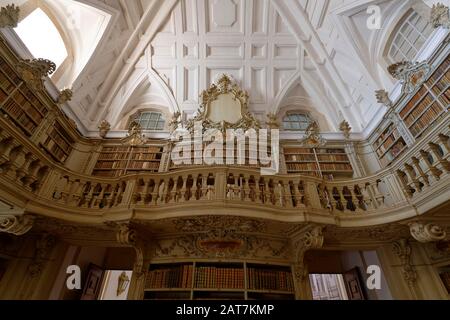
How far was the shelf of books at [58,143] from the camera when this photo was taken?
5.12 metres

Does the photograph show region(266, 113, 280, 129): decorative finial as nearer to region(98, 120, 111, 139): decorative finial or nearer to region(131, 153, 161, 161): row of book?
region(131, 153, 161, 161): row of book

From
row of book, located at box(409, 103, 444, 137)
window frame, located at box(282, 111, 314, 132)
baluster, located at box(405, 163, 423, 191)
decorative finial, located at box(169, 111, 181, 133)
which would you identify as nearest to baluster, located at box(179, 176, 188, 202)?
decorative finial, located at box(169, 111, 181, 133)

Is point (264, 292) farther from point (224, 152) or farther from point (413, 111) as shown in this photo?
point (413, 111)

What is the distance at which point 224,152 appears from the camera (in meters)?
5.65

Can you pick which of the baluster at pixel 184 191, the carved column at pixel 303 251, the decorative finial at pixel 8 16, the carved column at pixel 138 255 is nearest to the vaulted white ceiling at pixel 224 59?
the decorative finial at pixel 8 16

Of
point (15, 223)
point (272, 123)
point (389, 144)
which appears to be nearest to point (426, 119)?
point (389, 144)

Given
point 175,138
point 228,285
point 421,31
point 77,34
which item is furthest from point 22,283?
point 421,31

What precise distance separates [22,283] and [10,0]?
17.9ft

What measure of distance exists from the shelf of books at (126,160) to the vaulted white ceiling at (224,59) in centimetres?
111

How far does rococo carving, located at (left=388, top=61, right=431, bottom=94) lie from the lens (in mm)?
4582

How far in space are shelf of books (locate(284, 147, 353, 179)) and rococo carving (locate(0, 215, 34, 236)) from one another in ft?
17.1

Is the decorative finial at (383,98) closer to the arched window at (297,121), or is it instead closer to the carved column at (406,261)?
the arched window at (297,121)

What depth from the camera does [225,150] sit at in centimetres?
568

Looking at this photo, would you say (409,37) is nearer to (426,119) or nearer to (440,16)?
(440,16)
